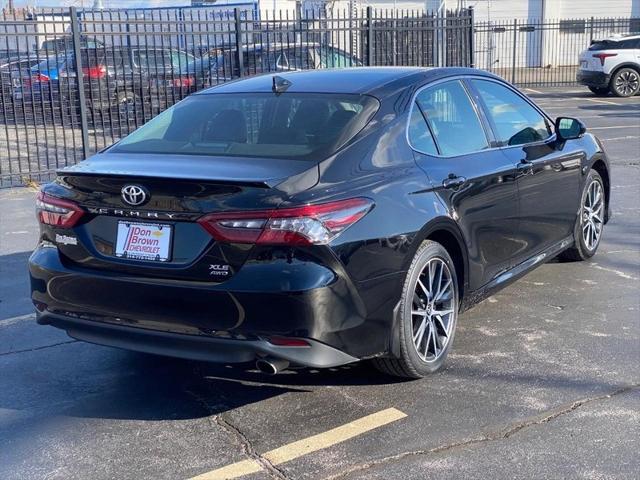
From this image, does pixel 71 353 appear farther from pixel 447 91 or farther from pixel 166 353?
pixel 447 91

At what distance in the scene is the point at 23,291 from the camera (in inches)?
265

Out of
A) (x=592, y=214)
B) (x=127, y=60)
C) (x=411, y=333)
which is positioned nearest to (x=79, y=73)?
(x=127, y=60)

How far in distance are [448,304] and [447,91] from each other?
138 centimetres

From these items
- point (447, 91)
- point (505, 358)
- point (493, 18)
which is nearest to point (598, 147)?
point (447, 91)

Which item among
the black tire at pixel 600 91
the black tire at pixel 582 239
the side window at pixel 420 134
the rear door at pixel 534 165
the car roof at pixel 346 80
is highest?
the car roof at pixel 346 80

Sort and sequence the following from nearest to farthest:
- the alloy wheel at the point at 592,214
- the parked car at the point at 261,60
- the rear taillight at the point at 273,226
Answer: the rear taillight at the point at 273,226, the alloy wheel at the point at 592,214, the parked car at the point at 261,60

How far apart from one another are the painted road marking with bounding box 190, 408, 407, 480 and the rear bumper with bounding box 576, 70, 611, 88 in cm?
Result: 2288

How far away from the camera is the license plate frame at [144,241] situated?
407 cm

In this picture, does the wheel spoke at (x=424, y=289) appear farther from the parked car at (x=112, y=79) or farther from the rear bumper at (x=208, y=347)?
the parked car at (x=112, y=79)

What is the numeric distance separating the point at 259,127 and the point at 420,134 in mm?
916

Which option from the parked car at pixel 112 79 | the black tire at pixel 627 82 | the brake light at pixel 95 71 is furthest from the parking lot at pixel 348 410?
the black tire at pixel 627 82

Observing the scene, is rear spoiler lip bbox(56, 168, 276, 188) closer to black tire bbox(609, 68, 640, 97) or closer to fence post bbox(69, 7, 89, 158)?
fence post bbox(69, 7, 89, 158)

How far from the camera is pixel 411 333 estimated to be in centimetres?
453

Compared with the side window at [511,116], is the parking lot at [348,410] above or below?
below
